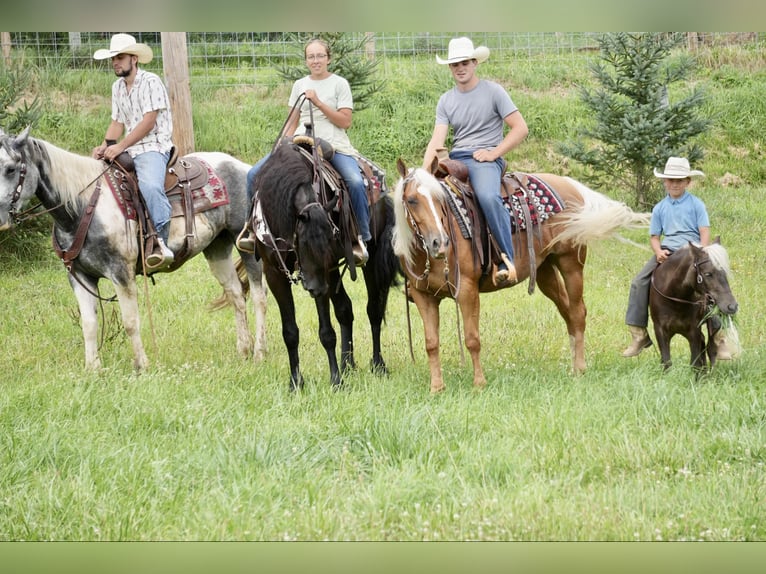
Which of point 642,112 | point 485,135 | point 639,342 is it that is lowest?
point 639,342

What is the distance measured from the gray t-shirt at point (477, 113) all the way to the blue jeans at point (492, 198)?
0.15m

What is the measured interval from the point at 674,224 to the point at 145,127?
4.85m

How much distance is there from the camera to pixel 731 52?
2091cm

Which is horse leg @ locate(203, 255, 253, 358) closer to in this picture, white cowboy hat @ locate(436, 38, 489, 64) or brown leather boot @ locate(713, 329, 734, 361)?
white cowboy hat @ locate(436, 38, 489, 64)

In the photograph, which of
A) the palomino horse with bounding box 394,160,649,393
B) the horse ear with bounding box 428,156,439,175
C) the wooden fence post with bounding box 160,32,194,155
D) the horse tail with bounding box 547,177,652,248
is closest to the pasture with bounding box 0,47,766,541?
the palomino horse with bounding box 394,160,649,393

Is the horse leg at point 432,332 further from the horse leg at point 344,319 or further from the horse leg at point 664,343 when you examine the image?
the horse leg at point 664,343

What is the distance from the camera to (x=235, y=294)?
31.0ft

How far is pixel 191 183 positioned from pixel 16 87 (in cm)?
542

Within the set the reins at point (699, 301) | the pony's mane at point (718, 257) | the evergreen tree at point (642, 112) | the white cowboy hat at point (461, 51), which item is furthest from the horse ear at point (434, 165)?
the evergreen tree at point (642, 112)

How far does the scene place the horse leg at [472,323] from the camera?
714cm

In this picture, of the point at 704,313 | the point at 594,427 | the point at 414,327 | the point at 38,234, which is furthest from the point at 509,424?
the point at 38,234

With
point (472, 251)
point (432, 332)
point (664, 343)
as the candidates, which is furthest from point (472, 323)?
point (664, 343)

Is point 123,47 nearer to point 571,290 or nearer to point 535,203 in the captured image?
point 535,203

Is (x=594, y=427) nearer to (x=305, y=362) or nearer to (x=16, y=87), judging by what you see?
(x=305, y=362)
